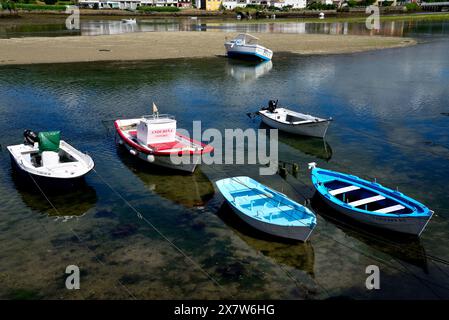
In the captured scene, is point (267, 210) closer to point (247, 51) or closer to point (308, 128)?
point (308, 128)

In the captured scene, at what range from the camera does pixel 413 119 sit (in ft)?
130

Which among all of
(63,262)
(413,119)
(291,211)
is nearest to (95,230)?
(63,262)

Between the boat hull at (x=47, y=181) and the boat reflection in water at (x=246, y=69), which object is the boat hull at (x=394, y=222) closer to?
the boat hull at (x=47, y=181)

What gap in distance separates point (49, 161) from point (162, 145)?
24.2ft

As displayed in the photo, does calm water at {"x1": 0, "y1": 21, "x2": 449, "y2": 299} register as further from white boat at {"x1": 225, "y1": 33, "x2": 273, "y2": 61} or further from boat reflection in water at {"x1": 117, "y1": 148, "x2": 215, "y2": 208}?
white boat at {"x1": 225, "y1": 33, "x2": 273, "y2": 61}

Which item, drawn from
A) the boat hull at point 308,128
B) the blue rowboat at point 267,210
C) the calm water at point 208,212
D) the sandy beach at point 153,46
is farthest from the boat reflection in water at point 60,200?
the sandy beach at point 153,46

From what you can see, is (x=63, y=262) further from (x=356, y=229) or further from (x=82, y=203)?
(x=356, y=229)

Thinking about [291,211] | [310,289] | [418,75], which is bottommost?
[310,289]

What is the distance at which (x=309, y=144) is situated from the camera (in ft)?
111

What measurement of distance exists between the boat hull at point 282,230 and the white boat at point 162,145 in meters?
7.58

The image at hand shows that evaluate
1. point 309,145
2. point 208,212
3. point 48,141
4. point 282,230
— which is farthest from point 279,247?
point 48,141

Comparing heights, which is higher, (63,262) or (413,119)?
(413,119)

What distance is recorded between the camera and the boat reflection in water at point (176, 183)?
2461 centimetres

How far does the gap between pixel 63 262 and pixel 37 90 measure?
128 ft
